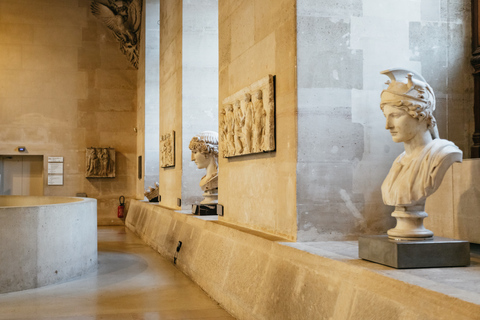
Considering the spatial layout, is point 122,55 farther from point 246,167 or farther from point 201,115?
point 246,167

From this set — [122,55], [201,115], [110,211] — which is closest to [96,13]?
[122,55]

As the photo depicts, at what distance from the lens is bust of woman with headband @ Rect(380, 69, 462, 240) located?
396cm

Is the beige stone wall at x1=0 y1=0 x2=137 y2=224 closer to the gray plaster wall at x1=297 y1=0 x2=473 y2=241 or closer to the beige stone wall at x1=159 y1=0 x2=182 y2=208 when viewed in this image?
the beige stone wall at x1=159 y1=0 x2=182 y2=208

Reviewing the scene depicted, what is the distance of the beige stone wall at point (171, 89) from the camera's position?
11410 millimetres

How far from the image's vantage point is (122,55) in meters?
19.6

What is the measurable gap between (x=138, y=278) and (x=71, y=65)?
41.9 ft

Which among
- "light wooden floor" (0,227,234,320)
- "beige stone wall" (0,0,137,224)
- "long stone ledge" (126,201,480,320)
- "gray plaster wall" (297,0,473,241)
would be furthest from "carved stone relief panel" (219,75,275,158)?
"beige stone wall" (0,0,137,224)

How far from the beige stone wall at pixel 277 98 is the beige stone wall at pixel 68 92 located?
1181 centimetres

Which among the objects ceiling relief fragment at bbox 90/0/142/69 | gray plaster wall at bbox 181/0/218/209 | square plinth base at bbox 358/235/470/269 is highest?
ceiling relief fragment at bbox 90/0/142/69

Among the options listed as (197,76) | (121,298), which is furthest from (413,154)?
(197,76)

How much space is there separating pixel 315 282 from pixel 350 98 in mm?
2124

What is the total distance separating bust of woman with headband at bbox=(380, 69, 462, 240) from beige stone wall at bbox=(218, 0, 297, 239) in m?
1.40

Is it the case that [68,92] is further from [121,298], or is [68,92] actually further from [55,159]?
[121,298]

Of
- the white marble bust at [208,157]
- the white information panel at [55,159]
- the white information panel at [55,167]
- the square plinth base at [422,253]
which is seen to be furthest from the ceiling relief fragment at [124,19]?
the square plinth base at [422,253]
